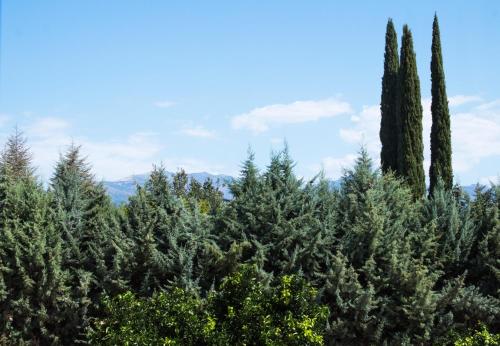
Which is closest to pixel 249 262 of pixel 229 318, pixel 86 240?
pixel 229 318

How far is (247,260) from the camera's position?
27.9 feet

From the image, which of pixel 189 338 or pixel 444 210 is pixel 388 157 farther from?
pixel 189 338

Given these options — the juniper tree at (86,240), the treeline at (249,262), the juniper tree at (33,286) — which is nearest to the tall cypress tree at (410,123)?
Answer: the treeline at (249,262)

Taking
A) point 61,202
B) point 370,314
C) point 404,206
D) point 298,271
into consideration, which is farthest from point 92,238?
point 404,206

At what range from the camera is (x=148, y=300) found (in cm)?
819

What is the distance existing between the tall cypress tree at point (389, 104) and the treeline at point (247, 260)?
17759 mm

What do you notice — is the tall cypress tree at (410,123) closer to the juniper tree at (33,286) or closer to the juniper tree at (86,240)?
the juniper tree at (86,240)

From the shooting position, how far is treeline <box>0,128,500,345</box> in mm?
7930

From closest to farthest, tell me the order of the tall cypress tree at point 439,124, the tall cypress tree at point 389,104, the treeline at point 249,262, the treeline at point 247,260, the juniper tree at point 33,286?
the treeline at point 249,262 → the treeline at point 247,260 → the juniper tree at point 33,286 → the tall cypress tree at point 439,124 → the tall cypress tree at point 389,104

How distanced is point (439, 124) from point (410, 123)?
1329mm

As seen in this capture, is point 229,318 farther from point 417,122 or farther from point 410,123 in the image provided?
point 417,122

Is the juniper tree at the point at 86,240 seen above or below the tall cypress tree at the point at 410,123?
below

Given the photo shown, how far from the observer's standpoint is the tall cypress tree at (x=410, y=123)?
75.2 ft

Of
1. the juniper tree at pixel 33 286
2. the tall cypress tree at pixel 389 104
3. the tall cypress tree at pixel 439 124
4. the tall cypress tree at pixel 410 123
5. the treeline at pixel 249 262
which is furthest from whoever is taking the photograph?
the tall cypress tree at pixel 389 104
